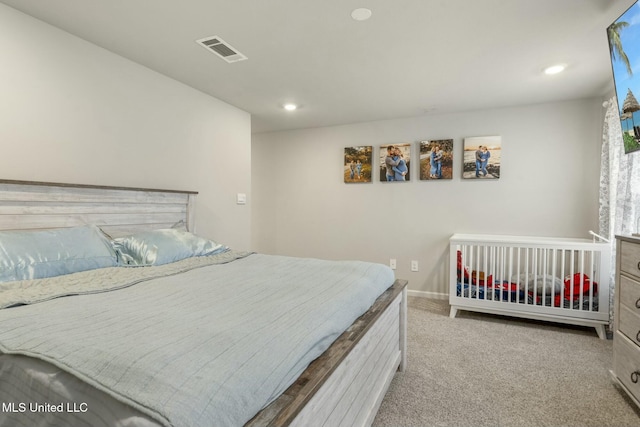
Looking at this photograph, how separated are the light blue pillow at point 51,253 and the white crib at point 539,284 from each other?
296 centimetres

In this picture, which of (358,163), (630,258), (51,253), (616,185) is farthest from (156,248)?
(616,185)

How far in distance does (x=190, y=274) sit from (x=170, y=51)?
5.50 feet

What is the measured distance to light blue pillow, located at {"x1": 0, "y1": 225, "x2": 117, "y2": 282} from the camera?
1518mm

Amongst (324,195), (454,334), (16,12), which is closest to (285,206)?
(324,195)

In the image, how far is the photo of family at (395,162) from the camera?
153 inches

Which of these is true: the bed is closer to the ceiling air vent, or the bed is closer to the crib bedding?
the crib bedding

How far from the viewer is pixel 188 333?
3.02ft

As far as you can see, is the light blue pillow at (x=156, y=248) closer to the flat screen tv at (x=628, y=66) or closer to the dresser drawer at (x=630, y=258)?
the dresser drawer at (x=630, y=258)

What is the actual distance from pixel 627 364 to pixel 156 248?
9.53 ft

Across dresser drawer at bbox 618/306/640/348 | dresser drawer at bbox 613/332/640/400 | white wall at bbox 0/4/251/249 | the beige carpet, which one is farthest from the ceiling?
the beige carpet

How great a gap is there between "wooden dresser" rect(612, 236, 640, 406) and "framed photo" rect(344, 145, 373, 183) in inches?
103

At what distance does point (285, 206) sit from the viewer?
4.62m

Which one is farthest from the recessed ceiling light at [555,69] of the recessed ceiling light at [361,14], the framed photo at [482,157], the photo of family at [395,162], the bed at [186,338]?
the bed at [186,338]

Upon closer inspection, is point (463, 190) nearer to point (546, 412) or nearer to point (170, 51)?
point (546, 412)
